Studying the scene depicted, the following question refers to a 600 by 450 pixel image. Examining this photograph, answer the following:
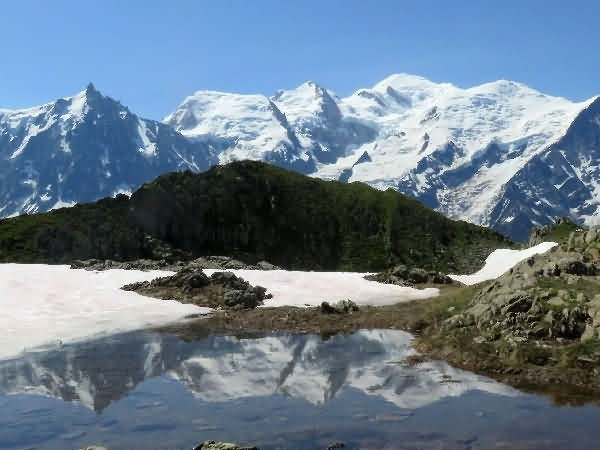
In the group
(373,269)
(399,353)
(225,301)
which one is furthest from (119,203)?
(399,353)

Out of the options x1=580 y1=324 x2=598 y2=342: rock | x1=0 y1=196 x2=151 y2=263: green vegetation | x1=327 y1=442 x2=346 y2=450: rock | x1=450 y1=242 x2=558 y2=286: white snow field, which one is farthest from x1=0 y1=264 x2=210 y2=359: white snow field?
x1=0 y1=196 x2=151 y2=263: green vegetation

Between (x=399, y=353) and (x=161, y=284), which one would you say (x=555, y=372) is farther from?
(x=161, y=284)

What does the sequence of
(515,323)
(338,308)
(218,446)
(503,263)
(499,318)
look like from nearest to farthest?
(218,446) → (515,323) → (499,318) → (338,308) → (503,263)

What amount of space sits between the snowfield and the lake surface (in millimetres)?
5806

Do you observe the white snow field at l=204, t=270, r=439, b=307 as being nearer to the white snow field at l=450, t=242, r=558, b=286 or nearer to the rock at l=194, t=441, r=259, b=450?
the white snow field at l=450, t=242, r=558, b=286

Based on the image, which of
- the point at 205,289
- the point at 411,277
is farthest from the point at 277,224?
the point at 205,289

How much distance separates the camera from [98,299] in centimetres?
5788

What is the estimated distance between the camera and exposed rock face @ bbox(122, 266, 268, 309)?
5716cm

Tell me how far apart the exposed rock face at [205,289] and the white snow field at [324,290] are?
6.86 ft

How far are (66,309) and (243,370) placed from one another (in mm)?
24798

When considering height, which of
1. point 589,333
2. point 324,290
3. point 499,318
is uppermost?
point 324,290

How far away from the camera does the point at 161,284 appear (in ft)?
212

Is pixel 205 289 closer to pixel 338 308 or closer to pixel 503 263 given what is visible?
pixel 338 308

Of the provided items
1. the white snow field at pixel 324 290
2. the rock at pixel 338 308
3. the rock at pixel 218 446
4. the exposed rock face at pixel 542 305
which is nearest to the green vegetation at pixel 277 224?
the white snow field at pixel 324 290
